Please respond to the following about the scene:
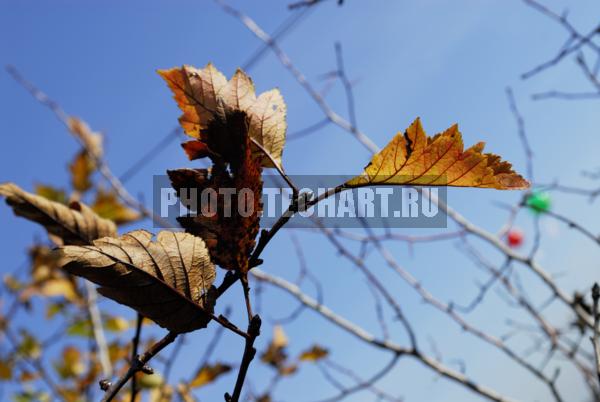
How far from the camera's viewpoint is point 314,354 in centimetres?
202

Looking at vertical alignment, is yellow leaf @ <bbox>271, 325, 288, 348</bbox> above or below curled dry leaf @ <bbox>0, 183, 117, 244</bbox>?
above

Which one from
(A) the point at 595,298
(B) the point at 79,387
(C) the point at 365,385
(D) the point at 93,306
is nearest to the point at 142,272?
(A) the point at 595,298

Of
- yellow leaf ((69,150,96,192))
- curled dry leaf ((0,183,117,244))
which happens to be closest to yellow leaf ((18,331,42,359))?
yellow leaf ((69,150,96,192))

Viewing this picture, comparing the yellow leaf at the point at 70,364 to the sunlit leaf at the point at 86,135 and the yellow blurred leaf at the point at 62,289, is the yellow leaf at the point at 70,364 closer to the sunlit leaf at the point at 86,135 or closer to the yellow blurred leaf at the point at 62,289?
the yellow blurred leaf at the point at 62,289

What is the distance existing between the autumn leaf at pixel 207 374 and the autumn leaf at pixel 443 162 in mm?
890

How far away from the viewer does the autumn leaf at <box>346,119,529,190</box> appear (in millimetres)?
424

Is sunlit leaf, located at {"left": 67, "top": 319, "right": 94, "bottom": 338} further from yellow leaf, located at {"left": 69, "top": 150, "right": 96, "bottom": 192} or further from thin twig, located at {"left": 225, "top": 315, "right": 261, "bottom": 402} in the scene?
A: thin twig, located at {"left": 225, "top": 315, "right": 261, "bottom": 402}

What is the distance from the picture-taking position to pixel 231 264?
42cm

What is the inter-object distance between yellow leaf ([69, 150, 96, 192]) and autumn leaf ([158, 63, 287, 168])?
6.03 ft

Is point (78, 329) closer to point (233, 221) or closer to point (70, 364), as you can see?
point (70, 364)

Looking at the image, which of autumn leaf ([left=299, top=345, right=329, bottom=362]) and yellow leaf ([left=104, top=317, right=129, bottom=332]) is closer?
autumn leaf ([left=299, top=345, right=329, bottom=362])

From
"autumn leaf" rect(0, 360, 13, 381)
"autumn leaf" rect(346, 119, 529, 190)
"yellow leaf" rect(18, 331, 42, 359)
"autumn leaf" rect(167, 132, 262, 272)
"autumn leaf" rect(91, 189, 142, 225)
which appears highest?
"autumn leaf" rect(91, 189, 142, 225)

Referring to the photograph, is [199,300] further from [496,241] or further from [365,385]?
[496,241]

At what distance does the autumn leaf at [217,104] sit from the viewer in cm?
50
